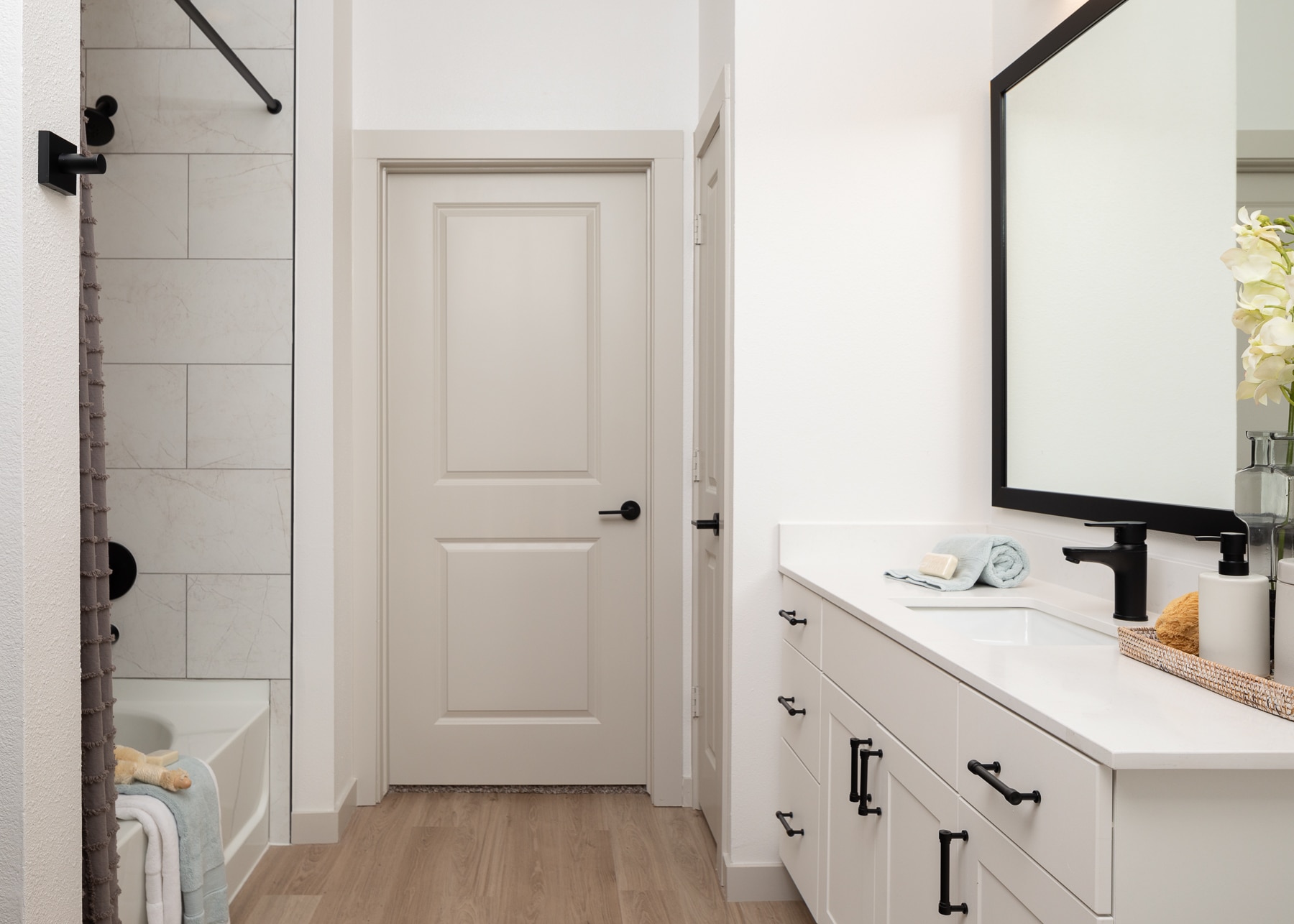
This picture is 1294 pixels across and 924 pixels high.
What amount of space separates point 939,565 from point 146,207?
7.45 ft

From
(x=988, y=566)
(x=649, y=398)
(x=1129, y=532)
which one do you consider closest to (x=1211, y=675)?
(x=1129, y=532)

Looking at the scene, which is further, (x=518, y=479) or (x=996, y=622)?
(x=518, y=479)

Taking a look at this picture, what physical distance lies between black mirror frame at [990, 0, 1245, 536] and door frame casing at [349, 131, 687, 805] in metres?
0.97

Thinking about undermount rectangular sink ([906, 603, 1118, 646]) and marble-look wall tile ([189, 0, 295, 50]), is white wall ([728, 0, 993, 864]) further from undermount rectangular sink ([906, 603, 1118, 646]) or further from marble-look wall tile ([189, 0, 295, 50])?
marble-look wall tile ([189, 0, 295, 50])

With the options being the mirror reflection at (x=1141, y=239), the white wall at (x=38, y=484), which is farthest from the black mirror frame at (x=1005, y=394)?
the white wall at (x=38, y=484)

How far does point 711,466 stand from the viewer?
8.30ft

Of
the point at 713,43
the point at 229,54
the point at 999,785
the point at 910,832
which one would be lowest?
the point at 910,832

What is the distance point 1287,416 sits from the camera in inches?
51.9

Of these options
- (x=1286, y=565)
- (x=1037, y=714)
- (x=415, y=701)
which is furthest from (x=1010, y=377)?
Result: (x=415, y=701)

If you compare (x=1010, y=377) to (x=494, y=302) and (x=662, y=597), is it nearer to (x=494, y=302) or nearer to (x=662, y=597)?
(x=662, y=597)

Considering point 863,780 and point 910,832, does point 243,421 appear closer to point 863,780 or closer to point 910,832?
point 863,780

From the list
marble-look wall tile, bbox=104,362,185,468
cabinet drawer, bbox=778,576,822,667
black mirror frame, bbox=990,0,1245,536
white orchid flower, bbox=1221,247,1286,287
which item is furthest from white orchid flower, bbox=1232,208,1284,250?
marble-look wall tile, bbox=104,362,185,468

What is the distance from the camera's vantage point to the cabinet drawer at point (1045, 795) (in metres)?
0.87

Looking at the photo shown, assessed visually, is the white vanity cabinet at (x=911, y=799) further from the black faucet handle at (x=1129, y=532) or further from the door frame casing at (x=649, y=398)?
the door frame casing at (x=649, y=398)
